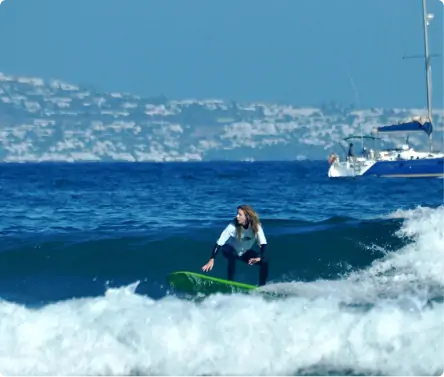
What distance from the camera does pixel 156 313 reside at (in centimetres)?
1300

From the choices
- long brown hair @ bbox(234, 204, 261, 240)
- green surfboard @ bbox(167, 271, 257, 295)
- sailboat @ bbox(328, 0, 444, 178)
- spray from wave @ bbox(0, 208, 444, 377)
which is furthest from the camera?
sailboat @ bbox(328, 0, 444, 178)

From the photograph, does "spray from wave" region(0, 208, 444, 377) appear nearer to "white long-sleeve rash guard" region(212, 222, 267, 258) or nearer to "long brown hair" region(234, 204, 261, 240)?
"white long-sleeve rash guard" region(212, 222, 267, 258)

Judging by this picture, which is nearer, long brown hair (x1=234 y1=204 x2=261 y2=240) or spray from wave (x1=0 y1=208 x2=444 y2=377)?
spray from wave (x1=0 y1=208 x2=444 y2=377)

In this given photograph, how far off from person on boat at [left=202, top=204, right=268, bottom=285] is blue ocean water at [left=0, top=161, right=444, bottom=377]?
0.51 metres

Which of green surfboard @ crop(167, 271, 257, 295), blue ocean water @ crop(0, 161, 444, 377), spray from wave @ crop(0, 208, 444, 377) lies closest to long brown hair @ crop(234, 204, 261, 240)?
green surfboard @ crop(167, 271, 257, 295)

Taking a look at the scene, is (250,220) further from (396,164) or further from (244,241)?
(396,164)

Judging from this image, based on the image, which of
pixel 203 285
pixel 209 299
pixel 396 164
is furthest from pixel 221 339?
pixel 396 164

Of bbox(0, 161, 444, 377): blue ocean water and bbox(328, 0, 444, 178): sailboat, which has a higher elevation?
bbox(0, 161, 444, 377): blue ocean water

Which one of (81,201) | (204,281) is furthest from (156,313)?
(81,201)

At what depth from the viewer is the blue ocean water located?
12.0 metres

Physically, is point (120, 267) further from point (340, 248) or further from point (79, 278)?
point (340, 248)

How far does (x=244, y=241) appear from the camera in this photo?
15891 millimetres

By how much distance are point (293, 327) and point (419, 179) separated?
56.1 meters

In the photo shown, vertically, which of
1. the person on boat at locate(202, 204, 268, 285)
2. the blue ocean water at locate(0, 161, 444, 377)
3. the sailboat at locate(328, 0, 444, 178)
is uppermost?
the person on boat at locate(202, 204, 268, 285)
